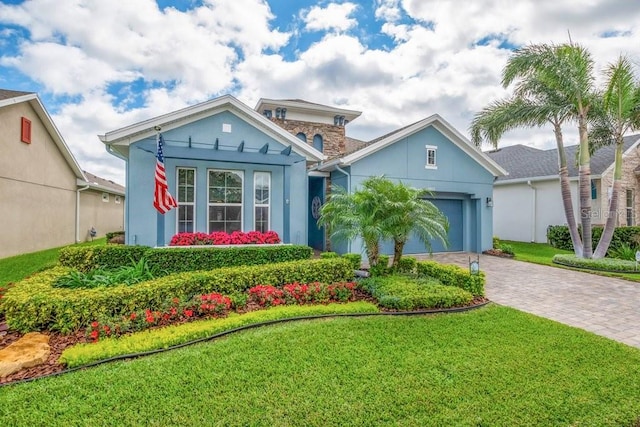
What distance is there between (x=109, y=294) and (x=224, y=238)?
418 cm

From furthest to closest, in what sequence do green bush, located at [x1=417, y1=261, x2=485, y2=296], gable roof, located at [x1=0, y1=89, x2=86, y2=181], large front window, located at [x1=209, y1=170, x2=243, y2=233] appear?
gable roof, located at [x1=0, y1=89, x2=86, y2=181] → large front window, located at [x1=209, y1=170, x2=243, y2=233] → green bush, located at [x1=417, y1=261, x2=485, y2=296]

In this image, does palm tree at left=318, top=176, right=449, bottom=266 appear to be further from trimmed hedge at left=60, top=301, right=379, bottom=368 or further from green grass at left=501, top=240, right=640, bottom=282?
green grass at left=501, top=240, right=640, bottom=282

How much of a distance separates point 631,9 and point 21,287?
1693 centimetres

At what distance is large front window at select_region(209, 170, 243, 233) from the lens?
33.1 feet

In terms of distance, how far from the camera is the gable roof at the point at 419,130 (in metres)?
11.5

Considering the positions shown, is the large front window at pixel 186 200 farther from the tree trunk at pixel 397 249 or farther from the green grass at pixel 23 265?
the tree trunk at pixel 397 249

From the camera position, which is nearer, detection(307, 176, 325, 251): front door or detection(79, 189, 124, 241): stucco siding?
detection(307, 176, 325, 251): front door

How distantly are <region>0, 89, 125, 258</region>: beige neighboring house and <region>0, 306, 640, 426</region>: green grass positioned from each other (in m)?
12.0

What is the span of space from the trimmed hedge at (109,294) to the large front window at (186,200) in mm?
3213

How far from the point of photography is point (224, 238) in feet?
30.3

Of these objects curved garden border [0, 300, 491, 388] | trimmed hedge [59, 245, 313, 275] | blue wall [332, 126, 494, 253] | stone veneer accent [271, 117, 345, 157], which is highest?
stone veneer accent [271, 117, 345, 157]

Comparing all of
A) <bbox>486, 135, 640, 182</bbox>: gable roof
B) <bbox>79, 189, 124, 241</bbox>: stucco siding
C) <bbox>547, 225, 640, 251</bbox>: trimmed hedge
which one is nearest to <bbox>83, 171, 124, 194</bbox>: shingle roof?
<bbox>79, 189, 124, 241</bbox>: stucco siding

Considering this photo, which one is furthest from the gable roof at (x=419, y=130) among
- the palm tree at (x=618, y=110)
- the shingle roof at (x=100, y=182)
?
the shingle roof at (x=100, y=182)

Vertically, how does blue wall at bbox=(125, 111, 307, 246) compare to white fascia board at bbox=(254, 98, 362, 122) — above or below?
below
